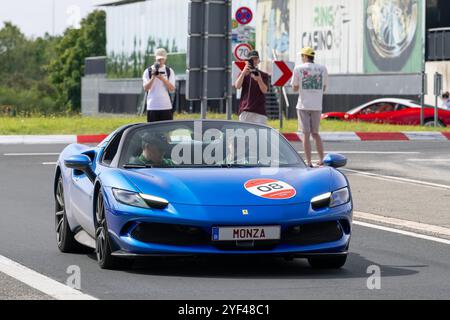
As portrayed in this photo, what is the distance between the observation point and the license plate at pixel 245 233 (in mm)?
9742

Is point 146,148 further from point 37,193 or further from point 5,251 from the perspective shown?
point 37,193

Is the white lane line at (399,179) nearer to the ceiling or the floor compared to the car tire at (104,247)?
nearer to the floor

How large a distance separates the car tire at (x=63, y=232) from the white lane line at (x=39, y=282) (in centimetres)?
72

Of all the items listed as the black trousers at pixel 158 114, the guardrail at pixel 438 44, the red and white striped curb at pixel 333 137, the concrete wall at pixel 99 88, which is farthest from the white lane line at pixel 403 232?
the concrete wall at pixel 99 88

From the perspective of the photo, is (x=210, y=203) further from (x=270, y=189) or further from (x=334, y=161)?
(x=334, y=161)

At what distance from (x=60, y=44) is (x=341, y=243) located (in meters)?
128

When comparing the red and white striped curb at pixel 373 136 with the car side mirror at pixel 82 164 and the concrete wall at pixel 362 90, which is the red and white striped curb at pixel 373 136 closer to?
the concrete wall at pixel 362 90

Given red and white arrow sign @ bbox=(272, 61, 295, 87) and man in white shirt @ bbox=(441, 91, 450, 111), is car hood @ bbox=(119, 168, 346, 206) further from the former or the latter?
man in white shirt @ bbox=(441, 91, 450, 111)

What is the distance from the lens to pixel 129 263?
10.1 m

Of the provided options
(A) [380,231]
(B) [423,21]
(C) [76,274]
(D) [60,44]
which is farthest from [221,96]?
(D) [60,44]

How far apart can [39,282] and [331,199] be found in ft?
7.19

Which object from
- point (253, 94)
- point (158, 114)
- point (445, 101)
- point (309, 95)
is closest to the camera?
point (309, 95)

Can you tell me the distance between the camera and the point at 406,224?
1389 cm

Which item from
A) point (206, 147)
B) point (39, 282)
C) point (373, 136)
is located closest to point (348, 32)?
point (373, 136)
